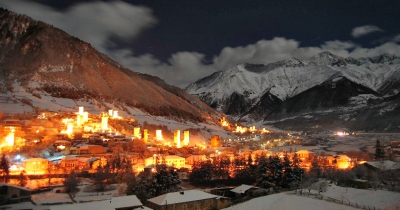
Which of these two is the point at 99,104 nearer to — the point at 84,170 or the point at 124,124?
the point at 124,124

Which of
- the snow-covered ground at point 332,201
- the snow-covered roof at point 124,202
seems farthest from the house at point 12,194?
the snow-covered ground at point 332,201

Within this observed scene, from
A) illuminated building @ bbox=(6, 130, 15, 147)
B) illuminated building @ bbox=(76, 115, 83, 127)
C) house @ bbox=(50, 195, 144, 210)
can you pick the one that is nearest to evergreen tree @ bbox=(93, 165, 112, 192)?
house @ bbox=(50, 195, 144, 210)

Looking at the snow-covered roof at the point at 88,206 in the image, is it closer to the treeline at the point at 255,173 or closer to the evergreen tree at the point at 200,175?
the treeline at the point at 255,173

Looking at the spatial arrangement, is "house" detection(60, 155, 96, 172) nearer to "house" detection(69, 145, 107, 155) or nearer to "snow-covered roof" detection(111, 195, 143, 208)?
"house" detection(69, 145, 107, 155)

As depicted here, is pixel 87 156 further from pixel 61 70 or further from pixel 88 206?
pixel 61 70

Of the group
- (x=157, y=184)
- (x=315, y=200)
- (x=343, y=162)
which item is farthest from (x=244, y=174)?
(x=343, y=162)
